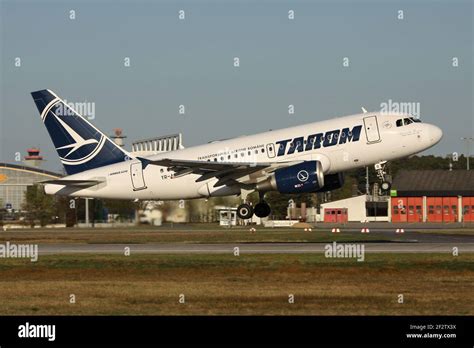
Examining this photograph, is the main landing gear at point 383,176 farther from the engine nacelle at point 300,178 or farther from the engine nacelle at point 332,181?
the engine nacelle at point 300,178

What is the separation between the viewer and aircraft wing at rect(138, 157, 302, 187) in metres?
50.3

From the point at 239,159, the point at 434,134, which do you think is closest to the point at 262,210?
the point at 239,159

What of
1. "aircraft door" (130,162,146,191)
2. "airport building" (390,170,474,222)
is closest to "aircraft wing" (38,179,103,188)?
"aircraft door" (130,162,146,191)

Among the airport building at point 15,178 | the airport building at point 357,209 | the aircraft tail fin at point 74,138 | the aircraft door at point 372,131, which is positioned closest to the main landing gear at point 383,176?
the aircraft door at point 372,131

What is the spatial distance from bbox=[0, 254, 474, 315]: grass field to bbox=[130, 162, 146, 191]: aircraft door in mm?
11858

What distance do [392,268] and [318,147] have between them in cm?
1497

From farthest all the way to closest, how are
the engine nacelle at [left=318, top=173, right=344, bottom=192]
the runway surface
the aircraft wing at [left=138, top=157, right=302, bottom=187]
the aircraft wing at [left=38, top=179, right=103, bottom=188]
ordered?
the aircraft wing at [left=38, top=179, right=103, bottom=188]
the engine nacelle at [left=318, top=173, right=344, bottom=192]
the aircraft wing at [left=138, top=157, right=302, bottom=187]
the runway surface

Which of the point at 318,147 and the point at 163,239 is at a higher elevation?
the point at 318,147

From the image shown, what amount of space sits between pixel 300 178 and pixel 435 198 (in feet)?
237

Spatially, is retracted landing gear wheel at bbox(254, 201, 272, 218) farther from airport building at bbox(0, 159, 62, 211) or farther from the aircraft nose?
airport building at bbox(0, 159, 62, 211)

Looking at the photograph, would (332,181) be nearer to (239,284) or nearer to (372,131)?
(372,131)

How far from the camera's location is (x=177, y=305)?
27.7m
